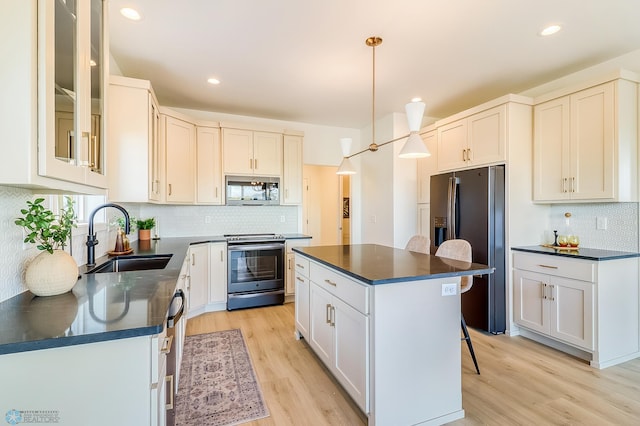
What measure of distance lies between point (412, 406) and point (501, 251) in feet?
6.63

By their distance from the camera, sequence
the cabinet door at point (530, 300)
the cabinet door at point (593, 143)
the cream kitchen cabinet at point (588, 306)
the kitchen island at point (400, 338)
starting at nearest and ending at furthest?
the kitchen island at point (400, 338) → the cream kitchen cabinet at point (588, 306) → the cabinet door at point (593, 143) → the cabinet door at point (530, 300)

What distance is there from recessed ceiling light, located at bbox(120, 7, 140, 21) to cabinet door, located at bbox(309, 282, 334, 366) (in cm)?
232

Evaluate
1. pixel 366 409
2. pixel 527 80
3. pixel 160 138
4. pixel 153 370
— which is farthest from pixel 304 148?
pixel 153 370

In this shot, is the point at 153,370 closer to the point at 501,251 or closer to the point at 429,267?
the point at 429,267

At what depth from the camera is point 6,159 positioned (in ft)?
2.89

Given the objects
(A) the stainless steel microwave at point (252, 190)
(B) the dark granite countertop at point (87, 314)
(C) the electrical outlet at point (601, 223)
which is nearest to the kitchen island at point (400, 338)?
(B) the dark granite countertop at point (87, 314)

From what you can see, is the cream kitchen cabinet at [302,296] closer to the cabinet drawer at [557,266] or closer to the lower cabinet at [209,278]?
the lower cabinet at [209,278]

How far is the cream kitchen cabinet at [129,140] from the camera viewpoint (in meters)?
2.46

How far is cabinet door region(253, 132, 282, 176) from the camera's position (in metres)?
4.14

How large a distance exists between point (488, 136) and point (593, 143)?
0.84 meters

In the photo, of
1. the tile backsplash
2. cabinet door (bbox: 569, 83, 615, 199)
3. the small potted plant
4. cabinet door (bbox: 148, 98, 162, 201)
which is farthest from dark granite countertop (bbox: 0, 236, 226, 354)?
the tile backsplash

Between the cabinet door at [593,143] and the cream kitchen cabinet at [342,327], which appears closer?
the cream kitchen cabinet at [342,327]

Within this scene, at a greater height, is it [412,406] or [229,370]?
[412,406]

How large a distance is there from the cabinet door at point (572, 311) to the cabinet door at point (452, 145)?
4.99 feet
